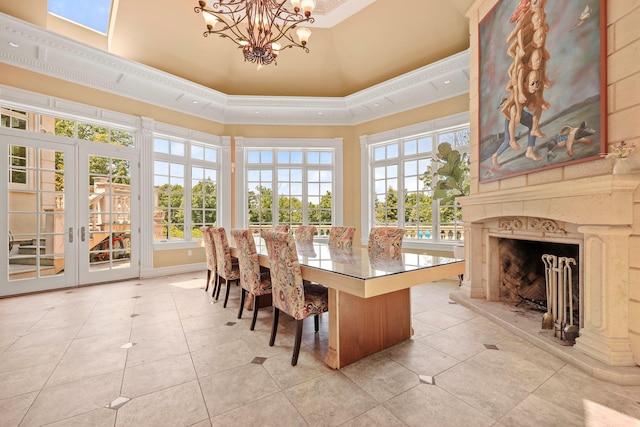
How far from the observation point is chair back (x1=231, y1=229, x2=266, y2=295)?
2.78 meters

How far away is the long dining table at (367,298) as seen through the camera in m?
1.83

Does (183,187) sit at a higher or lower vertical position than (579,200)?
higher

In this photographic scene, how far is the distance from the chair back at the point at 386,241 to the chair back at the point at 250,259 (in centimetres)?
115

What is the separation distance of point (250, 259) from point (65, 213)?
3669mm

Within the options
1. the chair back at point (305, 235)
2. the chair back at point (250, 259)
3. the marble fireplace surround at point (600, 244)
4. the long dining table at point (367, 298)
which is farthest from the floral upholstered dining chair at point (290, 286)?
the marble fireplace surround at point (600, 244)

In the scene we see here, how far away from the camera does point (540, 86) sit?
2670mm

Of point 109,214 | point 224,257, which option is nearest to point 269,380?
point 224,257

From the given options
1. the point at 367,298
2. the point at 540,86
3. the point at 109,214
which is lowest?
the point at 367,298

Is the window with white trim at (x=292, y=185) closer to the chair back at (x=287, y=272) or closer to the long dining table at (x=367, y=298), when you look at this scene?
the long dining table at (x=367, y=298)

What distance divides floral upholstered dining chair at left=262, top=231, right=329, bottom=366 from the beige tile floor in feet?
1.20

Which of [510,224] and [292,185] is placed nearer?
[510,224]

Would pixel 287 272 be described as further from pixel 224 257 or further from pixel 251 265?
pixel 224 257

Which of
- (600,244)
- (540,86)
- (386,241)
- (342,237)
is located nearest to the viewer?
(600,244)

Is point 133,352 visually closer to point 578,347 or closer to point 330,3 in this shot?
point 578,347
